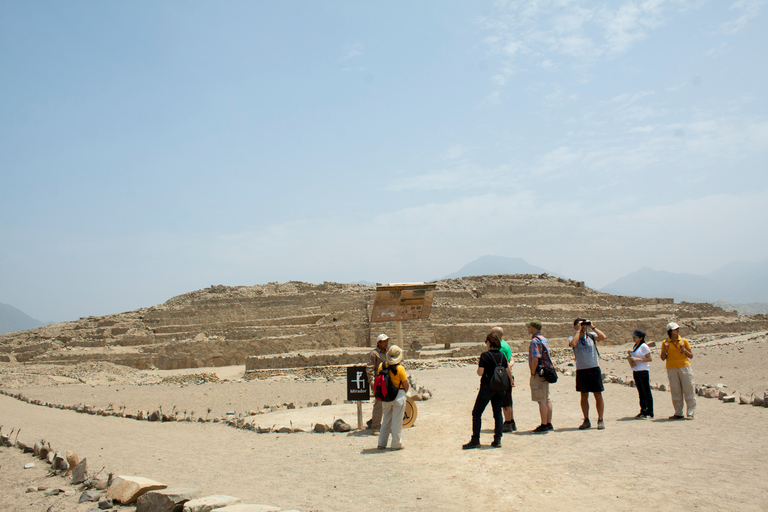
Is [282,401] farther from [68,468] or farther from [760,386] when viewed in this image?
[760,386]

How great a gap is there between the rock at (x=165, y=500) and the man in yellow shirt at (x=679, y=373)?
249 inches

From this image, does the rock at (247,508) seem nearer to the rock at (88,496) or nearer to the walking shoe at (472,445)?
the rock at (88,496)

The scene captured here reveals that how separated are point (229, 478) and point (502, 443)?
3.23m

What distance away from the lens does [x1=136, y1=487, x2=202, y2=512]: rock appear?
4.47 metres

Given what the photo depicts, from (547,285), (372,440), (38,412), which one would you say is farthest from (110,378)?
(547,285)

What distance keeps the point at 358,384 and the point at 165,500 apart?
3.90 metres

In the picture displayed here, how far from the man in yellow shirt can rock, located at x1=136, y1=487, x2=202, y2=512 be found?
6.32 m

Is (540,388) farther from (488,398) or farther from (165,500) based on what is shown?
(165,500)

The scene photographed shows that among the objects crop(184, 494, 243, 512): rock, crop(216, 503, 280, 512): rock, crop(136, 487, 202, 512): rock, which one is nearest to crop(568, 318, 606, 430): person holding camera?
crop(216, 503, 280, 512): rock

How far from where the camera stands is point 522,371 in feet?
55.4

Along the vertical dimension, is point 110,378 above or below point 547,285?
below

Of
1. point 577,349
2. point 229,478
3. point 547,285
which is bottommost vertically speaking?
point 229,478

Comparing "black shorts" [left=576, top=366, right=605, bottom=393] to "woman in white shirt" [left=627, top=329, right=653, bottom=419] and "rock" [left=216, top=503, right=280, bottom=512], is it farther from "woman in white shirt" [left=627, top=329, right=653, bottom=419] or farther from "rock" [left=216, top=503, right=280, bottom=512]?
"rock" [left=216, top=503, right=280, bottom=512]

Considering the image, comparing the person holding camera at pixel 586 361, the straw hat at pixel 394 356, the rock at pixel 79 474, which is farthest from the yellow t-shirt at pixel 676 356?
the rock at pixel 79 474
